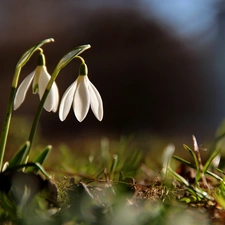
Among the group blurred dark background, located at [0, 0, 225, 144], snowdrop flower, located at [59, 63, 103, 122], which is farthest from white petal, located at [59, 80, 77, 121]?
Answer: blurred dark background, located at [0, 0, 225, 144]

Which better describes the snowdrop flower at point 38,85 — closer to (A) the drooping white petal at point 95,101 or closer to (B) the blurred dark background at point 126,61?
(A) the drooping white petal at point 95,101

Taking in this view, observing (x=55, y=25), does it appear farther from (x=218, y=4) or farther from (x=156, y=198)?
(x=156, y=198)

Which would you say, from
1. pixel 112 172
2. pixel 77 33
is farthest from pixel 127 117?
pixel 112 172

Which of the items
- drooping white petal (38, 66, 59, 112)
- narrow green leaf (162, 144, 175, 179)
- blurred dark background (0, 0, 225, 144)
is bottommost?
blurred dark background (0, 0, 225, 144)

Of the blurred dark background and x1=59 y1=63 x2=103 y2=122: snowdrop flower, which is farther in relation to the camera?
the blurred dark background

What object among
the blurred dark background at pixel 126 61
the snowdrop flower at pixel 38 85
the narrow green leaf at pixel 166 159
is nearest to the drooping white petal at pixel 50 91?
the snowdrop flower at pixel 38 85

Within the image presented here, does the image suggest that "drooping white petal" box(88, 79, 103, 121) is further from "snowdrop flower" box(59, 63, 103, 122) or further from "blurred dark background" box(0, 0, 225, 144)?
"blurred dark background" box(0, 0, 225, 144)
